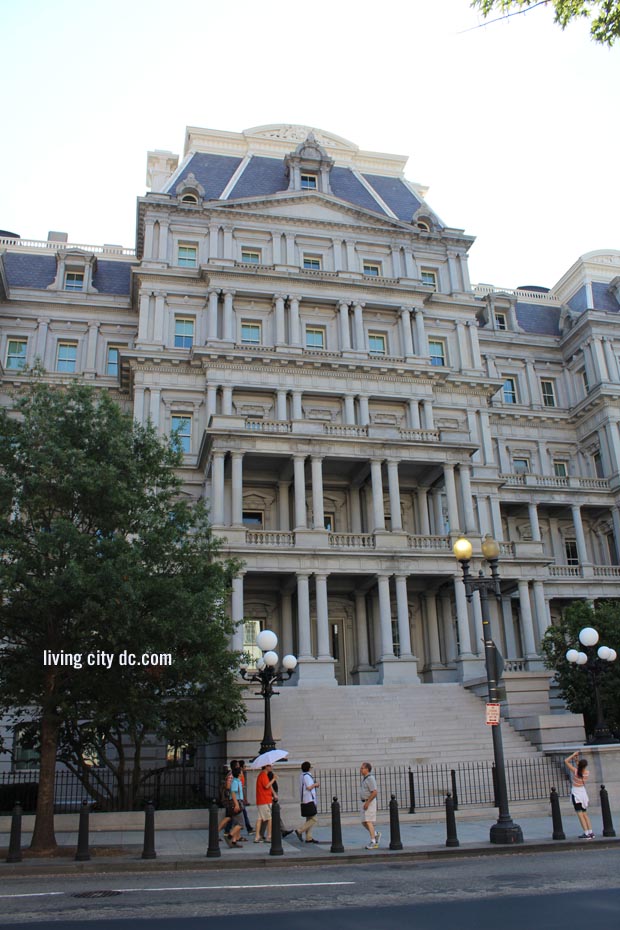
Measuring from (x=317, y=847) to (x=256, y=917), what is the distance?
7.03 m

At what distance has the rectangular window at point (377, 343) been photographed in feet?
148

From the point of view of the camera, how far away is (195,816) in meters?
20.0

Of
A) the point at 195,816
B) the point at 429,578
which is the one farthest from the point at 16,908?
the point at 429,578

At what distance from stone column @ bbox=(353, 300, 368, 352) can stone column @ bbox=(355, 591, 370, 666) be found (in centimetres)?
1342

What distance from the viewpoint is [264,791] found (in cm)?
1745

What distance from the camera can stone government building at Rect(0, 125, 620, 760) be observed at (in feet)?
118

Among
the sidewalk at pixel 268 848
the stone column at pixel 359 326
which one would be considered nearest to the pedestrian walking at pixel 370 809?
the sidewalk at pixel 268 848

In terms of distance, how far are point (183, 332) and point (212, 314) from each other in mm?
2196

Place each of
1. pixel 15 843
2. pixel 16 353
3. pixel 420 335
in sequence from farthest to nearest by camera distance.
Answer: pixel 16 353
pixel 420 335
pixel 15 843

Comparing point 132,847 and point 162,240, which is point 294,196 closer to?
point 162,240

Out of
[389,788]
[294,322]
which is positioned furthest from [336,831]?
[294,322]

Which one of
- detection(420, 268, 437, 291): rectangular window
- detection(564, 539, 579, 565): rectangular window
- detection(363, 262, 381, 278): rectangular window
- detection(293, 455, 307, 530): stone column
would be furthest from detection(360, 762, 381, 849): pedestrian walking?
detection(420, 268, 437, 291): rectangular window

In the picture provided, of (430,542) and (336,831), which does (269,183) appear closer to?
(430,542)

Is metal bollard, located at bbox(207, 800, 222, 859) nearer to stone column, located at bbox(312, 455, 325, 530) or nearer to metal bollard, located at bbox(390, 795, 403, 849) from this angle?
metal bollard, located at bbox(390, 795, 403, 849)
